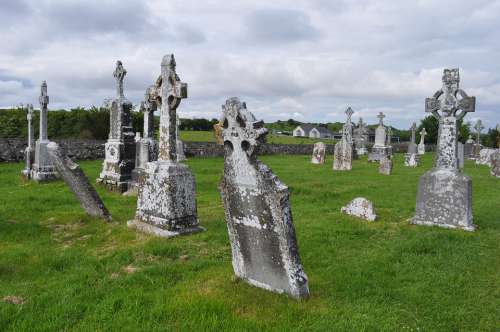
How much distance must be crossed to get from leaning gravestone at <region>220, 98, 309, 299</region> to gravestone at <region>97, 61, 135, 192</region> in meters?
9.12

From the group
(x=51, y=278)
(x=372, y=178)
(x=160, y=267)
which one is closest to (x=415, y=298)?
(x=160, y=267)

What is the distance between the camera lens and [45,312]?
4262 mm

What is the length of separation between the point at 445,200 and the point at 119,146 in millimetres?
10027

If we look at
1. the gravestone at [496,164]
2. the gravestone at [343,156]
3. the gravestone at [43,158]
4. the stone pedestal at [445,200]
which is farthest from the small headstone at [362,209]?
the gravestone at [496,164]

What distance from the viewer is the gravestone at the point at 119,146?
13375mm

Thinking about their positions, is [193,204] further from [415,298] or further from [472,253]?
[472,253]

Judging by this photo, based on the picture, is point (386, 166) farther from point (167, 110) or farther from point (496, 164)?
point (167, 110)

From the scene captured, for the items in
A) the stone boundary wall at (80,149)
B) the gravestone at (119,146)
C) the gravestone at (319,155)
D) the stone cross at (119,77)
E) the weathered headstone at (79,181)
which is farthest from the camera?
the gravestone at (319,155)

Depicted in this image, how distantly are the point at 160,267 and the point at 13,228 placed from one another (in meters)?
3.90

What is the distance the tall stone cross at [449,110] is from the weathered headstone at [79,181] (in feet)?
24.3

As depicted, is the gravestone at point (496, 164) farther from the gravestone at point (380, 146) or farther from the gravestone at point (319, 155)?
the gravestone at point (319, 155)

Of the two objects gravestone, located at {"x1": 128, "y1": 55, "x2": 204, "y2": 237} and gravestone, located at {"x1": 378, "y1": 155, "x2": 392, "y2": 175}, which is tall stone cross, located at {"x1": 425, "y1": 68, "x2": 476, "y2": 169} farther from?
gravestone, located at {"x1": 378, "y1": 155, "x2": 392, "y2": 175}

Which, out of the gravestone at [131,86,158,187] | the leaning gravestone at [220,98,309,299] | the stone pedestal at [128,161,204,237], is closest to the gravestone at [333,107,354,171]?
the gravestone at [131,86,158,187]

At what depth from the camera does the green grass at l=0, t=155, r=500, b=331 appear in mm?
4117
